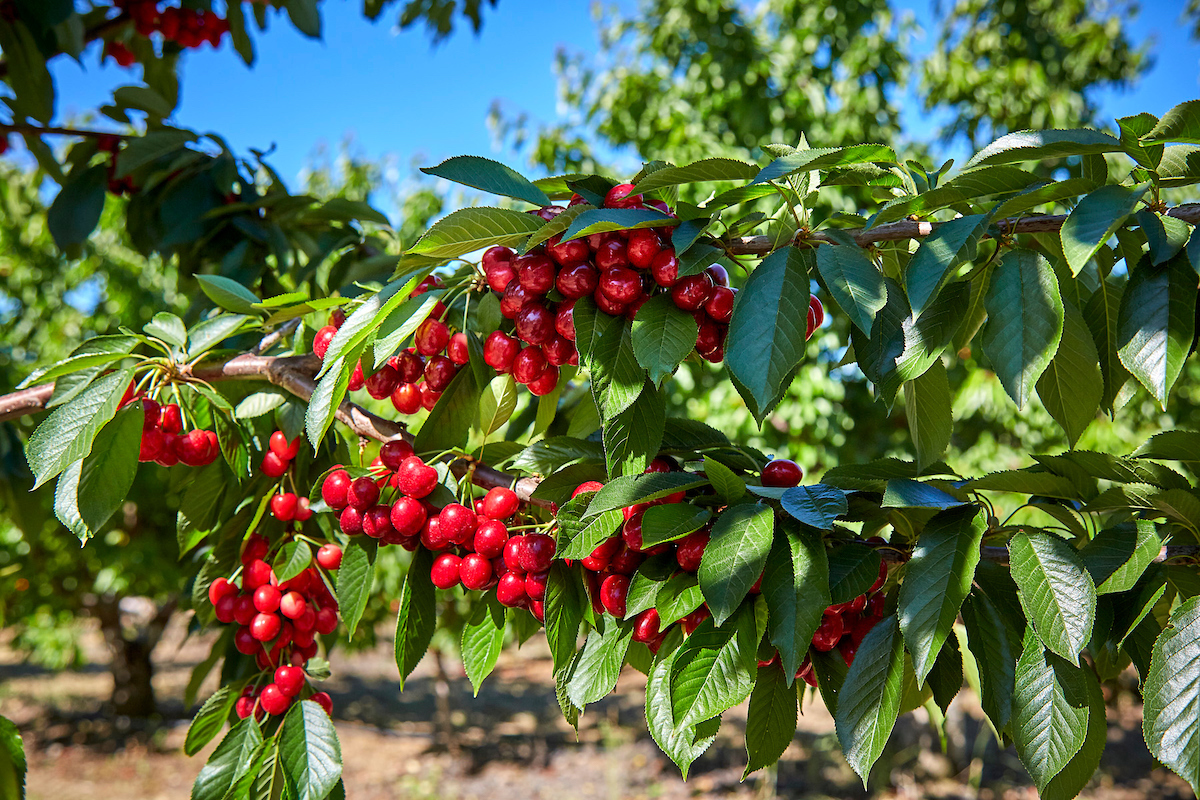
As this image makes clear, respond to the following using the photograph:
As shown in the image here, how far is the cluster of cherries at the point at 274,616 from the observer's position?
1087 millimetres

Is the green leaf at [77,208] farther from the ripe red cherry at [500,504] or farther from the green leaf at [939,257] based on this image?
the green leaf at [939,257]

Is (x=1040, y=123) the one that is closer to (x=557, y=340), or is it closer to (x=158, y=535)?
(x=557, y=340)

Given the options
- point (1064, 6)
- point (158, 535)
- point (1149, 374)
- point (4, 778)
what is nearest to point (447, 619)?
point (158, 535)

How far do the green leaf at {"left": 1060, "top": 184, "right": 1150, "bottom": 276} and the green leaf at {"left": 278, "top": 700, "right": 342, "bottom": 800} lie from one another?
3.20ft

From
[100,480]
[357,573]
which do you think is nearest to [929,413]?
[357,573]

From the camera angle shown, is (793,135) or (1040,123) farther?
(1040,123)

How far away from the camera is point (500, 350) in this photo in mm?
875

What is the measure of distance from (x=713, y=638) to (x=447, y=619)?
4237mm

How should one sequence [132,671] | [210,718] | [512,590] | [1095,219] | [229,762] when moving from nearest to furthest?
[1095,219]
[512,590]
[229,762]
[210,718]
[132,671]

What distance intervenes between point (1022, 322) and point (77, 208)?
2.03 m

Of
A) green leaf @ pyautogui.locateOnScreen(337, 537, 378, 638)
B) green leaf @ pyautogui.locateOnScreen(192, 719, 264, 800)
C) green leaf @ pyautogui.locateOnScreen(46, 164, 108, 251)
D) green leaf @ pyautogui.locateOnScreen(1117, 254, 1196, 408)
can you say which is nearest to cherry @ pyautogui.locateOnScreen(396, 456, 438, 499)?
green leaf @ pyautogui.locateOnScreen(337, 537, 378, 638)

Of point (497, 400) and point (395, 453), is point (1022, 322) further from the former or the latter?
point (395, 453)

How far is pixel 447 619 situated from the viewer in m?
4.67

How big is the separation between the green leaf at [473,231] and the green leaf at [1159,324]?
0.53 metres
